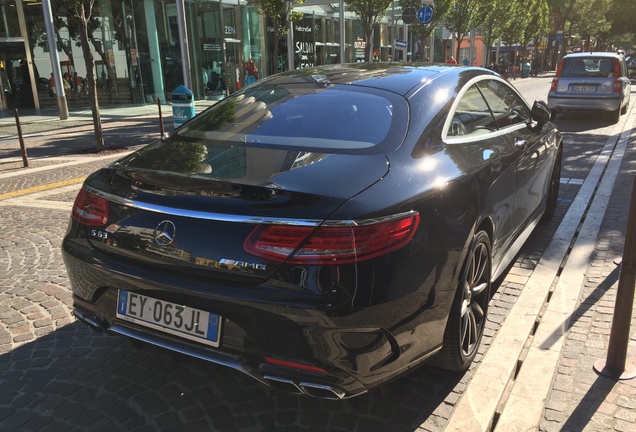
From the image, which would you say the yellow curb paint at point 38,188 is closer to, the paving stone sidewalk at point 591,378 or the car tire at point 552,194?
the car tire at point 552,194

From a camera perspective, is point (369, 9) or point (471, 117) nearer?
point (471, 117)

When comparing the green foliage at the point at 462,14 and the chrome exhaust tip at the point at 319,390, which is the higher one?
the green foliage at the point at 462,14

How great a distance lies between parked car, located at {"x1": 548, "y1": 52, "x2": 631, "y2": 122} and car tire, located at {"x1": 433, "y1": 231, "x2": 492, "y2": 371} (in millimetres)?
12191

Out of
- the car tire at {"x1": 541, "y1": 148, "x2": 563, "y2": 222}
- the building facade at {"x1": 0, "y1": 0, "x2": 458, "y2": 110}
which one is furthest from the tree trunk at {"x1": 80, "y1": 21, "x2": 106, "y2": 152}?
the car tire at {"x1": 541, "y1": 148, "x2": 563, "y2": 222}

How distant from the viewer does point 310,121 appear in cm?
296

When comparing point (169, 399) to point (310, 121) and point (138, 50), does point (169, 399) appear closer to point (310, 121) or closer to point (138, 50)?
point (310, 121)

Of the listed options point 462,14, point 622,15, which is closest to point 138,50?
point 462,14

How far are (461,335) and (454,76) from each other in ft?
5.31

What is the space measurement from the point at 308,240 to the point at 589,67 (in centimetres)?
1420

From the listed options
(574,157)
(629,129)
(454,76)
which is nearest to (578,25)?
(629,129)

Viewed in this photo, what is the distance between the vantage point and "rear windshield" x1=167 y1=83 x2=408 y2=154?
8.86 ft

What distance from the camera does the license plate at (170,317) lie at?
2.28 meters

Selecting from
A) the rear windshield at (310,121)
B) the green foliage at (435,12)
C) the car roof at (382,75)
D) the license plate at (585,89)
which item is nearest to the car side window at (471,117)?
the car roof at (382,75)

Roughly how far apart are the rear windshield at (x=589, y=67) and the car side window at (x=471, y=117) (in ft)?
38.9
